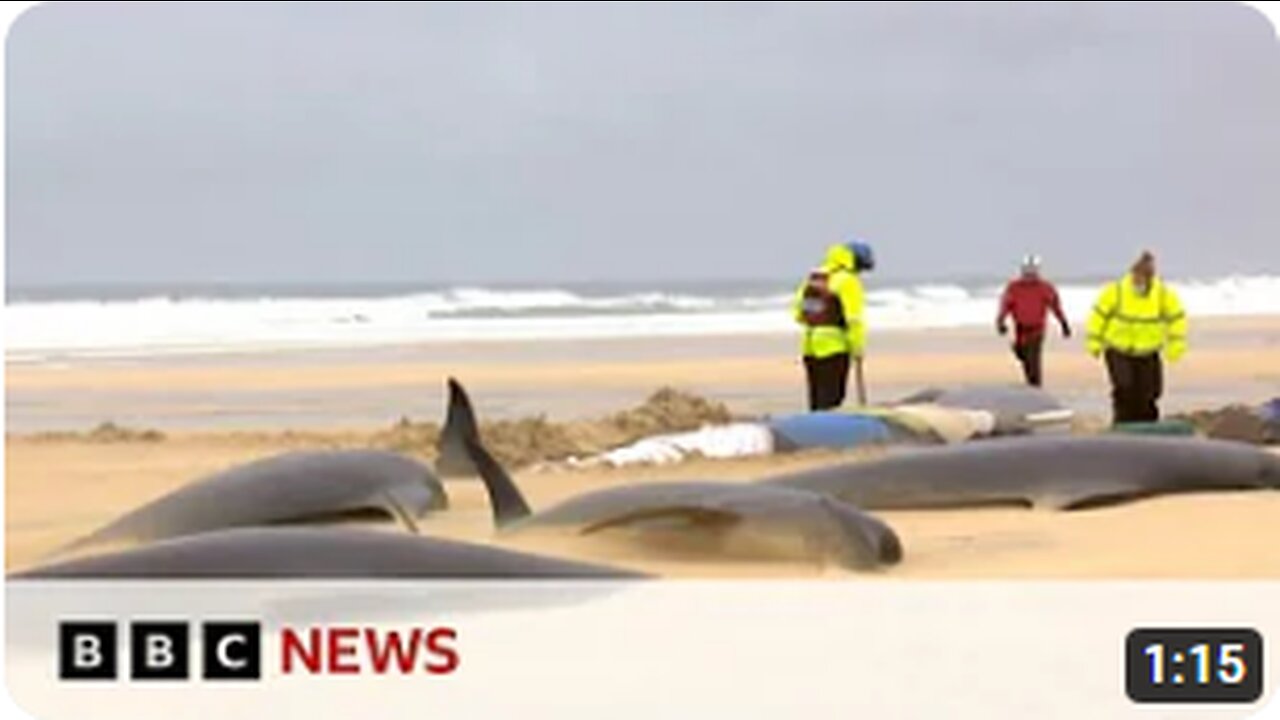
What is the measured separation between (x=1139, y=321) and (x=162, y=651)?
29.8ft

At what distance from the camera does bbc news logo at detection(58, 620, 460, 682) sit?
546 cm

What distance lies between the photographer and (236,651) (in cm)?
552

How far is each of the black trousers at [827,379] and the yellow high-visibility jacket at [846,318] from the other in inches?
2.3

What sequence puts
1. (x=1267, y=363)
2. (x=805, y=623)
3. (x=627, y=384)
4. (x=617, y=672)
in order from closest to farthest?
1. (x=617, y=672)
2. (x=805, y=623)
3. (x=627, y=384)
4. (x=1267, y=363)

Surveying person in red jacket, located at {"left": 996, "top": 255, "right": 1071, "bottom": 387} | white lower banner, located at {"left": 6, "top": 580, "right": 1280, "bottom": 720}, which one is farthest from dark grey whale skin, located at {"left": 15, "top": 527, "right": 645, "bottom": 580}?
person in red jacket, located at {"left": 996, "top": 255, "right": 1071, "bottom": 387}

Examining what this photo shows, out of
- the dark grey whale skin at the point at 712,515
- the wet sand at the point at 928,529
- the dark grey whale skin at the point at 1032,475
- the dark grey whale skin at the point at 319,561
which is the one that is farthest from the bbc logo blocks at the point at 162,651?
the dark grey whale skin at the point at 1032,475

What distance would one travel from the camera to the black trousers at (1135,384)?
13.4m

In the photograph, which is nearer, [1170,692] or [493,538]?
[1170,692]

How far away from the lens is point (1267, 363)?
2328cm

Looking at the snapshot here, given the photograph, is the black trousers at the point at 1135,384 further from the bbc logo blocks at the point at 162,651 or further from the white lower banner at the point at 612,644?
the bbc logo blocks at the point at 162,651

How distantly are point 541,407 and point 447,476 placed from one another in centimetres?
764

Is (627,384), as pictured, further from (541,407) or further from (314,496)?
(314,496)

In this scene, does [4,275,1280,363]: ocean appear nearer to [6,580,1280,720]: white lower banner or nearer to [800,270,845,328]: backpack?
[800,270,845,328]: backpack

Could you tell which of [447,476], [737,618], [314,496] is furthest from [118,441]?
[737,618]
